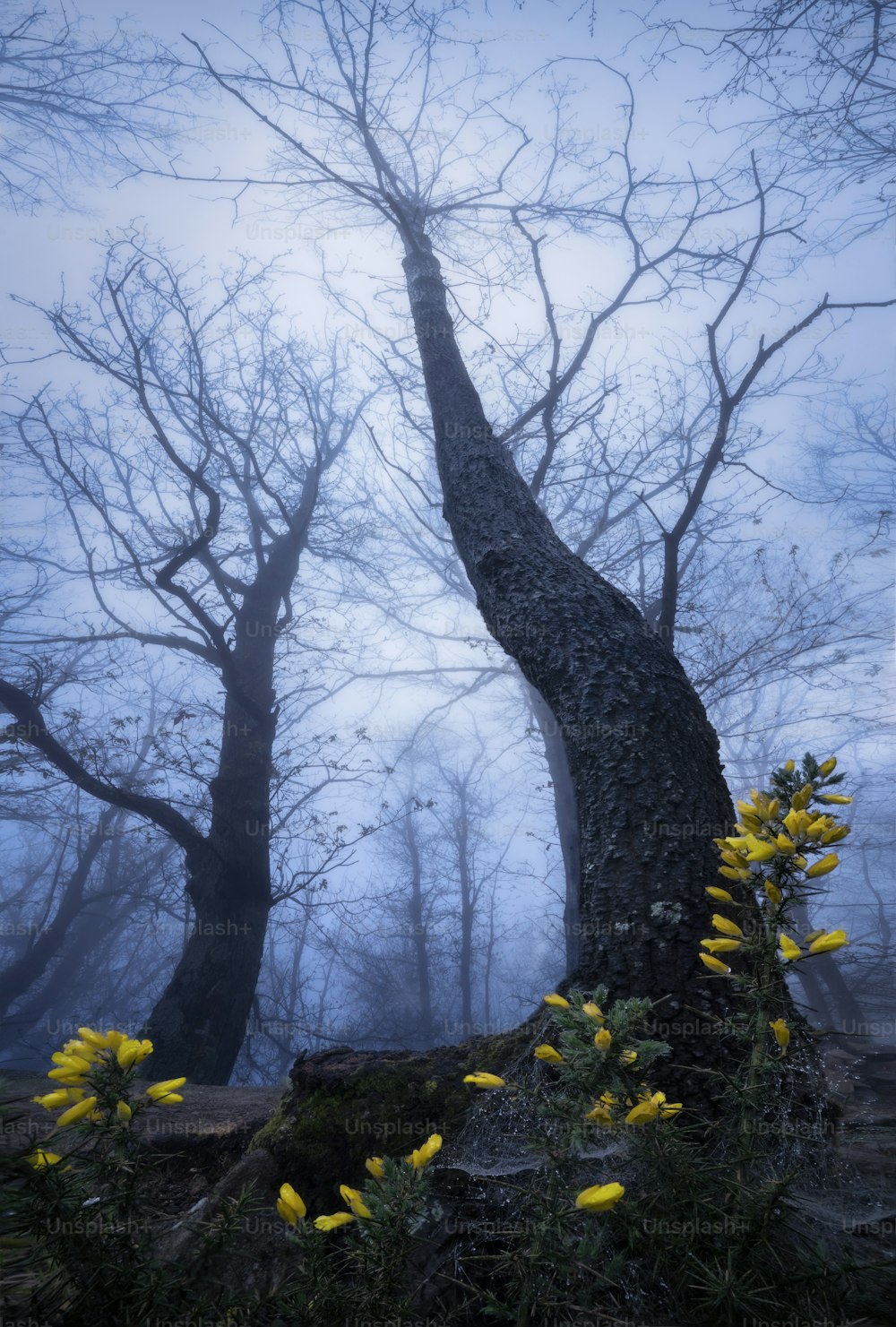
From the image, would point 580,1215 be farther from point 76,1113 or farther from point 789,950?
point 76,1113

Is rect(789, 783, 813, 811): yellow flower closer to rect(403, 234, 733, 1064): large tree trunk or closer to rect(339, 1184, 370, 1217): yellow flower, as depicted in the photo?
rect(403, 234, 733, 1064): large tree trunk

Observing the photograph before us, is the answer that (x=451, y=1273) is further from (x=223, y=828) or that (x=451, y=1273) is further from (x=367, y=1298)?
(x=223, y=828)

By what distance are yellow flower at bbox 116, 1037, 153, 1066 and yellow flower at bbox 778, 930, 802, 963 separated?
106 centimetres

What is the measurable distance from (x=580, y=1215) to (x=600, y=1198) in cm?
9

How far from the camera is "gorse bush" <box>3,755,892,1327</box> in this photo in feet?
2.79

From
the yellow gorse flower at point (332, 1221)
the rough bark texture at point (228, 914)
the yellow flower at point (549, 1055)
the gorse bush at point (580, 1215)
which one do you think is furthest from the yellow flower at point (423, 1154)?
the rough bark texture at point (228, 914)

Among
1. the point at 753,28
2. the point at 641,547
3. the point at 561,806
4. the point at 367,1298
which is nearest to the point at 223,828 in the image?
the point at 561,806

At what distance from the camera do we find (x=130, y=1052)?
1086mm

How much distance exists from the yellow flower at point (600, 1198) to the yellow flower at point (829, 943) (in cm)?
48

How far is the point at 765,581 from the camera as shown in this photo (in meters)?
7.32

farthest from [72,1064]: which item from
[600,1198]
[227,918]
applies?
[227,918]

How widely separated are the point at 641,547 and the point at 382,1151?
26.6 feet

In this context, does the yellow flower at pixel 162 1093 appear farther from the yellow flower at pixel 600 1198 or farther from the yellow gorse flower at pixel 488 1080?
the yellow flower at pixel 600 1198

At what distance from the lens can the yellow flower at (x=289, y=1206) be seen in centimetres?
100
